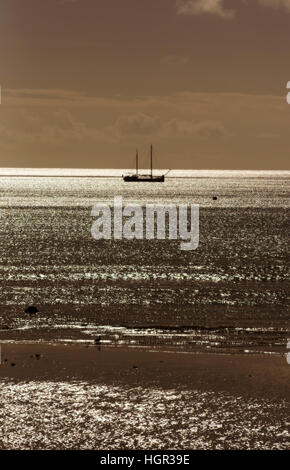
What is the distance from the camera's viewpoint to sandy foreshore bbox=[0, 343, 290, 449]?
26828 mm

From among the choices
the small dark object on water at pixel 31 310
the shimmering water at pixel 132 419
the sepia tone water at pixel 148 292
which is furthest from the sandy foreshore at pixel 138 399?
the small dark object on water at pixel 31 310

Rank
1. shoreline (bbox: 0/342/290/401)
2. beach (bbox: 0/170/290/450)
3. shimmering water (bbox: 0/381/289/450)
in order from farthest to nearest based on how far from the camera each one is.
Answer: shoreline (bbox: 0/342/290/401) → beach (bbox: 0/170/290/450) → shimmering water (bbox: 0/381/289/450)

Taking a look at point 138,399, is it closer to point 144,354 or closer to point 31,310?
point 144,354

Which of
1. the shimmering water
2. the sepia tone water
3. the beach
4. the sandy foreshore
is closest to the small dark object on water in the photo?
the beach

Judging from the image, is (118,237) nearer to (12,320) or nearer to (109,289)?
(109,289)

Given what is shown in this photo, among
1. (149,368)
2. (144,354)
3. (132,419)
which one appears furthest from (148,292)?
(132,419)

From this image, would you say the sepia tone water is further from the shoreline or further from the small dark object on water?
the shoreline

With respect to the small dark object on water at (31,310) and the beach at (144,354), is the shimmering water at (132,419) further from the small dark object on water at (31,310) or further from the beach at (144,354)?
the small dark object on water at (31,310)

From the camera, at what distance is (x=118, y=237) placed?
114000 mm

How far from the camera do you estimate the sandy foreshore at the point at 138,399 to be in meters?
26.8

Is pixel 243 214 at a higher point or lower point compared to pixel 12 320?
higher

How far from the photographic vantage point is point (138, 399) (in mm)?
31312
